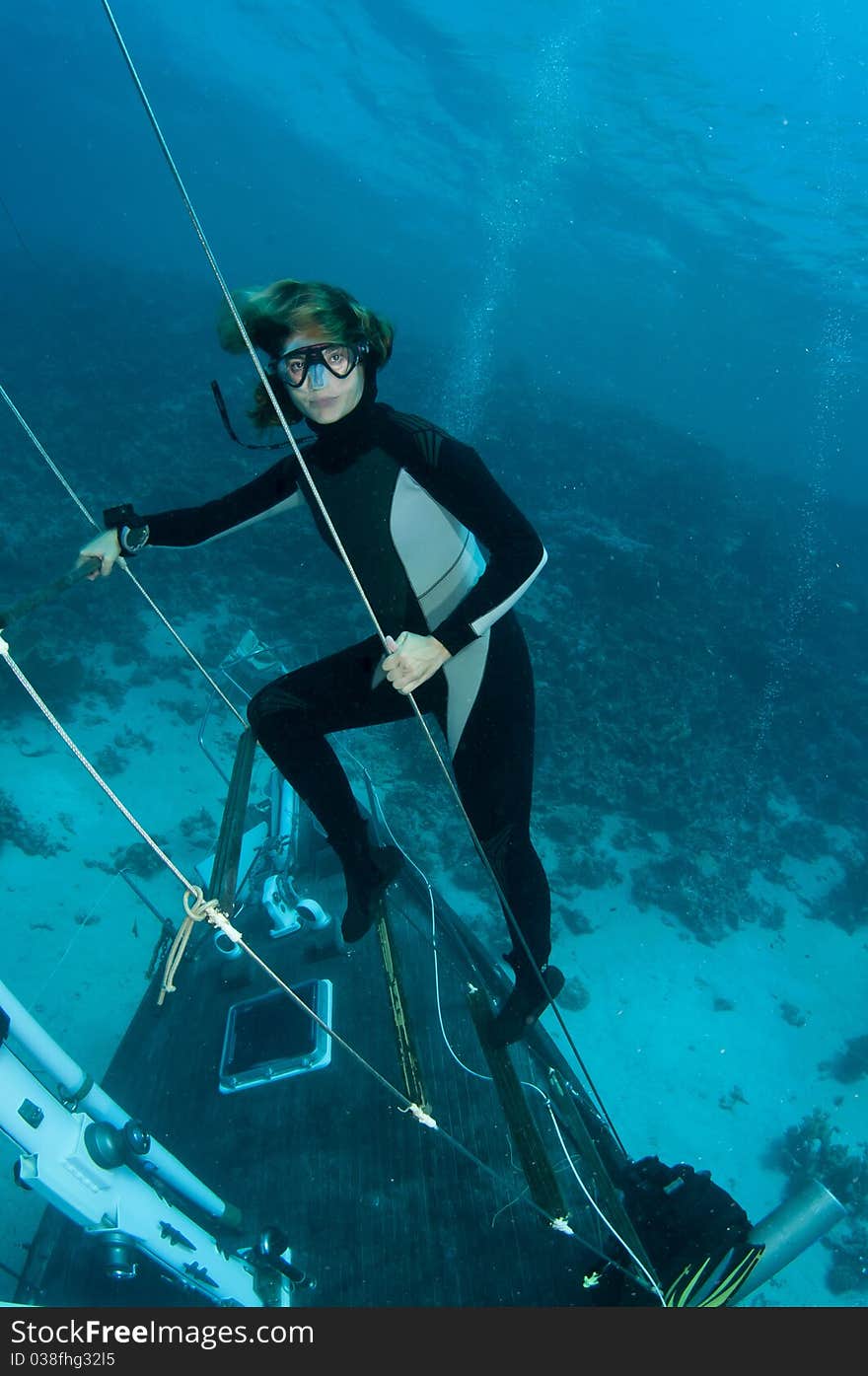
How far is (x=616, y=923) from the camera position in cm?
1138

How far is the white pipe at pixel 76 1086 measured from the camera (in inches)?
126

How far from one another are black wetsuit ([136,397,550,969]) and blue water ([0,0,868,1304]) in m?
9.61

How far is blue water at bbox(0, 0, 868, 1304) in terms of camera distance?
45.4 feet

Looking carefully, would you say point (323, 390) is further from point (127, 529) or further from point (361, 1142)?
point (361, 1142)

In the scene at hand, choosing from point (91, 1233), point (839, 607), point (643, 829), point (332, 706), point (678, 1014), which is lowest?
point (678, 1014)

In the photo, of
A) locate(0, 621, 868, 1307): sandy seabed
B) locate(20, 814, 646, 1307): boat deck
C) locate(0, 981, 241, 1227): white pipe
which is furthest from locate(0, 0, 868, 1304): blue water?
locate(0, 981, 241, 1227): white pipe

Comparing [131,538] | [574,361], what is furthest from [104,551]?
[574,361]

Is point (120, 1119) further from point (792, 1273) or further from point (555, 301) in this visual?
point (555, 301)

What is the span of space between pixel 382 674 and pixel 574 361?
300 ft

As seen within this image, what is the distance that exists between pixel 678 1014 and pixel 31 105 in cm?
15969

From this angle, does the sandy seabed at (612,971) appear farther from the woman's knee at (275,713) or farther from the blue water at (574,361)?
the woman's knee at (275,713)

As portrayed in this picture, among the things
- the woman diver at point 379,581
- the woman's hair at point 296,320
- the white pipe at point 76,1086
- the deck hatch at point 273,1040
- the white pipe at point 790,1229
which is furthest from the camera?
the deck hatch at point 273,1040

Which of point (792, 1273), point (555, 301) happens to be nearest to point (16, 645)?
point (792, 1273)

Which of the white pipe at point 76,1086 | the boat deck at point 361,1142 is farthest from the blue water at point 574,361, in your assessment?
the white pipe at point 76,1086
